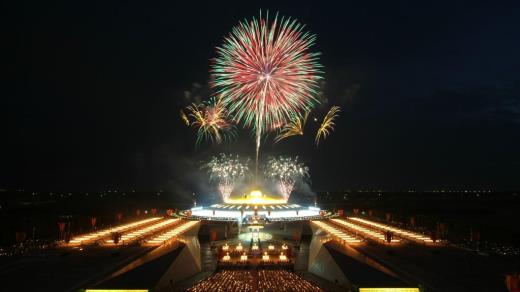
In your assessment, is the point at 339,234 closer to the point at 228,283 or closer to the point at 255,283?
the point at 255,283

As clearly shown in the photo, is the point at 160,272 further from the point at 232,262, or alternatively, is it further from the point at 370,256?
the point at 370,256

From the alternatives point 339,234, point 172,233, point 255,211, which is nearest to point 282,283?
point 339,234

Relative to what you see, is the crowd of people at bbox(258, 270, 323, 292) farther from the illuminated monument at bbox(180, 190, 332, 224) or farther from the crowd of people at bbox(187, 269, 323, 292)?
the illuminated monument at bbox(180, 190, 332, 224)

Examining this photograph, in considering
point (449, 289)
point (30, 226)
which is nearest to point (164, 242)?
point (449, 289)

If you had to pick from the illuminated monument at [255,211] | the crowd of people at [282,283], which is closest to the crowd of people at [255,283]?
the crowd of people at [282,283]

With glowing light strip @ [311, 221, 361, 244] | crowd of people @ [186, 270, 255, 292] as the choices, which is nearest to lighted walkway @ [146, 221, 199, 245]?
crowd of people @ [186, 270, 255, 292]

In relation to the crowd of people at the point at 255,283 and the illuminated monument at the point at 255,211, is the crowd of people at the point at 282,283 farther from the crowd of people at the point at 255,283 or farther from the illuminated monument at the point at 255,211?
the illuminated monument at the point at 255,211
